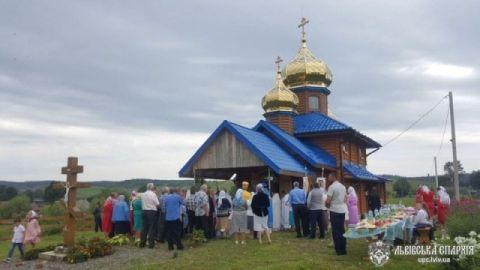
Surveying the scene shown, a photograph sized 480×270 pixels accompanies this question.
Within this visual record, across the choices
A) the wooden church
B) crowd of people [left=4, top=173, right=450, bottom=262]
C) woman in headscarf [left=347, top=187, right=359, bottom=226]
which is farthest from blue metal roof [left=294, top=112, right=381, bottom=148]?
woman in headscarf [left=347, top=187, right=359, bottom=226]

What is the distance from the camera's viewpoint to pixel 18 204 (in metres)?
54.0

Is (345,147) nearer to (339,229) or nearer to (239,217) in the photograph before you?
(239,217)

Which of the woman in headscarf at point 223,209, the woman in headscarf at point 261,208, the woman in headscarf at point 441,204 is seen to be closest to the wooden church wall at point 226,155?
the woman in headscarf at point 223,209

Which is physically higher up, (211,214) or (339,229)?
(211,214)

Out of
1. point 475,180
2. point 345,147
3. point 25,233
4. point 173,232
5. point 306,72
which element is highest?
point 306,72

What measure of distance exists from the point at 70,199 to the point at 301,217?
6.23m

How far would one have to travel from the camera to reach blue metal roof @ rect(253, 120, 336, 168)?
19.1 metres

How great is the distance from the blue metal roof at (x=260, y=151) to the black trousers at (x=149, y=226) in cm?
492

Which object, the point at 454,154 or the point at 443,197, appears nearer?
the point at 443,197

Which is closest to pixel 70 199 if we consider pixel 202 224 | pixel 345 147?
pixel 202 224

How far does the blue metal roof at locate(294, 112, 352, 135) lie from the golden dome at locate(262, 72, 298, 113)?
975 mm

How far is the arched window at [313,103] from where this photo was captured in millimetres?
26225

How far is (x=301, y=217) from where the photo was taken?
1362 cm

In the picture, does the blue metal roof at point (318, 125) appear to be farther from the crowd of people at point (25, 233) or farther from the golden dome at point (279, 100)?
the crowd of people at point (25, 233)
